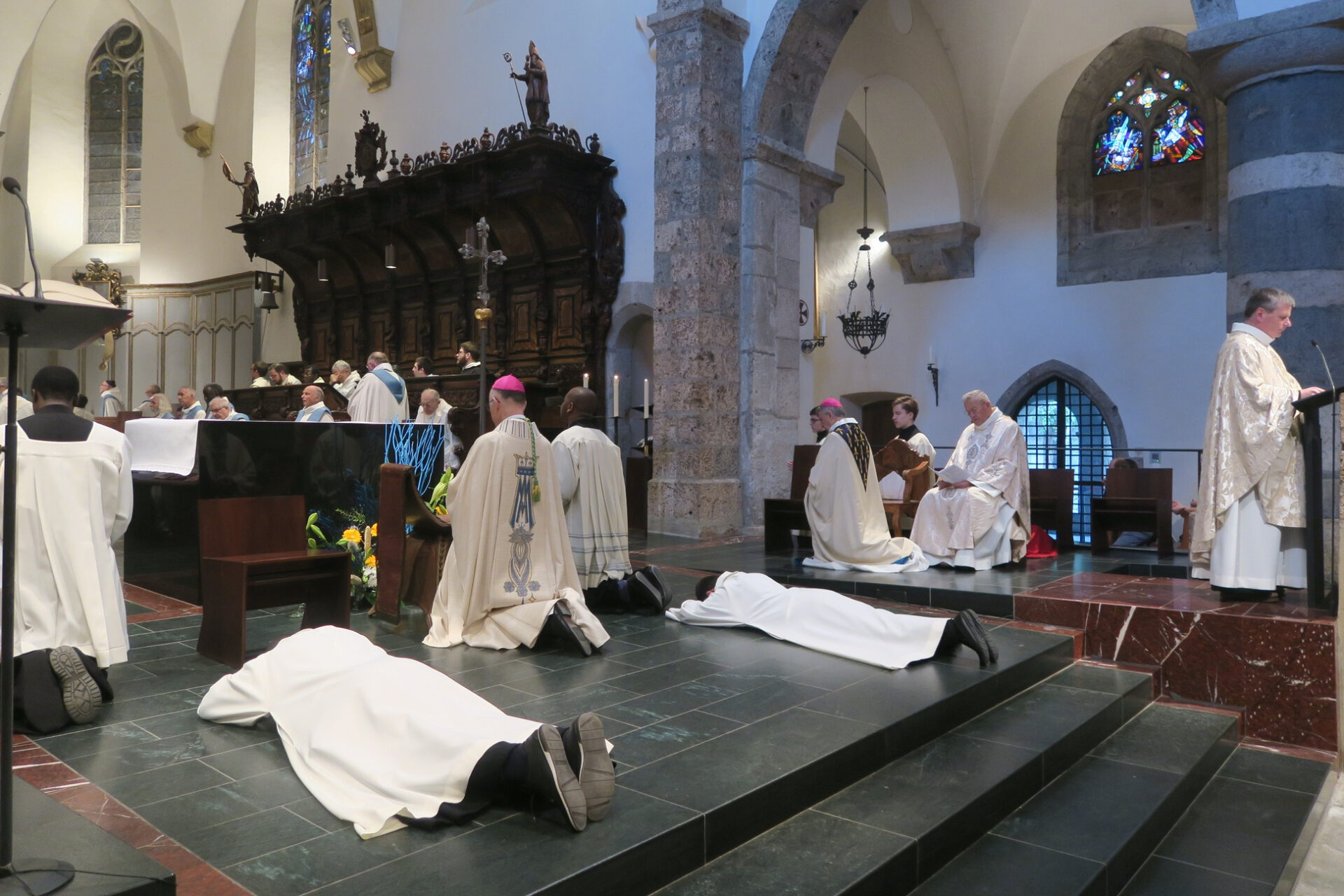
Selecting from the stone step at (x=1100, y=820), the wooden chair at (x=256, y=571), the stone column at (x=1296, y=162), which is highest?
the stone column at (x=1296, y=162)

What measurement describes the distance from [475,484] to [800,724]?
2090 millimetres

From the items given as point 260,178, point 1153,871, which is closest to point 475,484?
point 1153,871

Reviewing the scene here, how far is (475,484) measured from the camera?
4.82 meters

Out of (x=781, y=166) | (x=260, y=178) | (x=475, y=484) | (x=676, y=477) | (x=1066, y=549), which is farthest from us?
(x=260, y=178)

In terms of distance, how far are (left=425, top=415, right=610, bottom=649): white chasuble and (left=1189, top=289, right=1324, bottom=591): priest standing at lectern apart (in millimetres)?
3402

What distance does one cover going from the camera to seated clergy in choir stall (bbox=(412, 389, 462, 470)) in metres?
8.07

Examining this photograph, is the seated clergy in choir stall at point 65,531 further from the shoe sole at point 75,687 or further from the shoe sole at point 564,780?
the shoe sole at point 564,780

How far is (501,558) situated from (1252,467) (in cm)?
395

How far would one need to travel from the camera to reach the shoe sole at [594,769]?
265 centimetres

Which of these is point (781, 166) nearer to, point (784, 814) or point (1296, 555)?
point (1296, 555)

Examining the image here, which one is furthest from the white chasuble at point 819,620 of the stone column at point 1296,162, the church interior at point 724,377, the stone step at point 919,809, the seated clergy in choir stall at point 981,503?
the stone column at point 1296,162

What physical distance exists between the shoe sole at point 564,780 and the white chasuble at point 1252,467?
4159 millimetres

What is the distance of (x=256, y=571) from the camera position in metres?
4.41

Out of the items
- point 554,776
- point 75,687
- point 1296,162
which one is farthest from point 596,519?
point 1296,162
